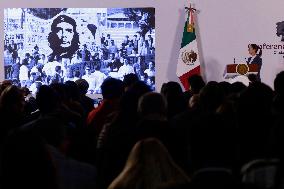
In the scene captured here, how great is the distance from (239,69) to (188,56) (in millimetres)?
990

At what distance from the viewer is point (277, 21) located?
12.9m

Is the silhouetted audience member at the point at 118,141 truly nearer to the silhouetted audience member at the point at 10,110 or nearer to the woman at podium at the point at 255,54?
the silhouetted audience member at the point at 10,110

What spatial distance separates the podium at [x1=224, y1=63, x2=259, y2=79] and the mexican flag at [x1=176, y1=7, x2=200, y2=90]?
0.58 m

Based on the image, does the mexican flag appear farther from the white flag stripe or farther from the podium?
the podium

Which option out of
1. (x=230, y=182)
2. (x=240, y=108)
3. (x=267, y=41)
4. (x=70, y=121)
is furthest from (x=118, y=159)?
(x=267, y=41)

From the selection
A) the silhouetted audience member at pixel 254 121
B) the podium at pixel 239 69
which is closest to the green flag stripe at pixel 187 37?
the podium at pixel 239 69

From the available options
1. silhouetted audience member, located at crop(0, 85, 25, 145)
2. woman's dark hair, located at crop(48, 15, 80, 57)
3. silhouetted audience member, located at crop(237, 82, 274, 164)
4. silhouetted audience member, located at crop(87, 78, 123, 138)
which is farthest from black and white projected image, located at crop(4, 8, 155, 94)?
silhouetted audience member, located at crop(237, 82, 274, 164)

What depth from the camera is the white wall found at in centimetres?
1298

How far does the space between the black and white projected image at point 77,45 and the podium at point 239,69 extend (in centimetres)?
141

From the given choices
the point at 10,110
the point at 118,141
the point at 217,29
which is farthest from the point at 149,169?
the point at 217,29

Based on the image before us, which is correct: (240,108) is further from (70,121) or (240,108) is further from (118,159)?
(70,121)

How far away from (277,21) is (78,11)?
3.65 meters

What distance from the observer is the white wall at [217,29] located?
42.6 ft

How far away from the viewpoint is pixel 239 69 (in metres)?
12.8
